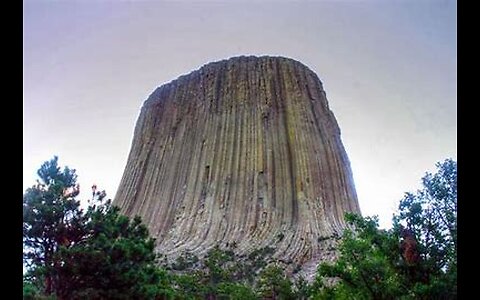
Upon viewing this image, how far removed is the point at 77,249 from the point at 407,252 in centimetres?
514

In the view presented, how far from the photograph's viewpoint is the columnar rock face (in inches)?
1110

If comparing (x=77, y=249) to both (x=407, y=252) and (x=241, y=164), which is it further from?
(x=241, y=164)

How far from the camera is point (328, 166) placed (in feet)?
106

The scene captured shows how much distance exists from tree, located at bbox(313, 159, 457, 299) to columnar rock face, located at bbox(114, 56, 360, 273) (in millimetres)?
16406

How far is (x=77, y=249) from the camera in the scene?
9234mm

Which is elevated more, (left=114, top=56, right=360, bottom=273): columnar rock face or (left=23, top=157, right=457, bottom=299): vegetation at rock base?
(left=114, top=56, right=360, bottom=273): columnar rock face

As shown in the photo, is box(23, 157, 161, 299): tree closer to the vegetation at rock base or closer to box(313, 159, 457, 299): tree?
the vegetation at rock base

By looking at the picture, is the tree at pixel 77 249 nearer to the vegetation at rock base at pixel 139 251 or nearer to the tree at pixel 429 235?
the vegetation at rock base at pixel 139 251

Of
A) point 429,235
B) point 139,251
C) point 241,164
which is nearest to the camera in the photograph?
point 429,235

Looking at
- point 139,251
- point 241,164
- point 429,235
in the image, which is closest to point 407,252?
point 429,235

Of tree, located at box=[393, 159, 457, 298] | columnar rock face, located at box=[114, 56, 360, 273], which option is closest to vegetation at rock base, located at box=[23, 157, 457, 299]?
tree, located at box=[393, 159, 457, 298]

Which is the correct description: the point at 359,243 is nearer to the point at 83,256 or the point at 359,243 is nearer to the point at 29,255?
Result: the point at 83,256
